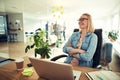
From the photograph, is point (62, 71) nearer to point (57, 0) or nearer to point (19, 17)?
point (57, 0)

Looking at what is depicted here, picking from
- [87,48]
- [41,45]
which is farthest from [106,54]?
[41,45]

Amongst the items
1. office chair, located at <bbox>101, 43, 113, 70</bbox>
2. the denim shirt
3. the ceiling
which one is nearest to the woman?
the denim shirt

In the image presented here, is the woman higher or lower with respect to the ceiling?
lower

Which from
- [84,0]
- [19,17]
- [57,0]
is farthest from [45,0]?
[19,17]

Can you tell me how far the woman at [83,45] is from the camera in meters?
1.43

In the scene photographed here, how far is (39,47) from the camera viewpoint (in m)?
1.31

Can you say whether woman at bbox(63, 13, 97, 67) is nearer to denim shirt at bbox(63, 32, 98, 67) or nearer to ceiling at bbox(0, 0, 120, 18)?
denim shirt at bbox(63, 32, 98, 67)

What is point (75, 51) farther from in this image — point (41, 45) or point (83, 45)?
point (41, 45)

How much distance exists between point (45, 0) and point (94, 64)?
13.2ft

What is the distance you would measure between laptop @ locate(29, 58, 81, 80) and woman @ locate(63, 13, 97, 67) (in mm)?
545

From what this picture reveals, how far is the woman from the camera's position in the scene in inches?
56.2

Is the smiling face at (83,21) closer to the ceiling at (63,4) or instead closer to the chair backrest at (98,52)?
the chair backrest at (98,52)

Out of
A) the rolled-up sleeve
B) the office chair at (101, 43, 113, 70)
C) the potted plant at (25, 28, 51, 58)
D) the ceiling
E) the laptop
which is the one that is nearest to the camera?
the laptop

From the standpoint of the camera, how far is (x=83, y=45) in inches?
60.8
